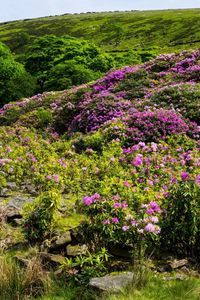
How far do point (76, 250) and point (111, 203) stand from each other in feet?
3.70

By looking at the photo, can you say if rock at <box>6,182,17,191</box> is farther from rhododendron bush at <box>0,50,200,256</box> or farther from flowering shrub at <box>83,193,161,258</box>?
flowering shrub at <box>83,193,161,258</box>

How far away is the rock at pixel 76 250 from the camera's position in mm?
7729

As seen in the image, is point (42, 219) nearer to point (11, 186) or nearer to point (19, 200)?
point (19, 200)

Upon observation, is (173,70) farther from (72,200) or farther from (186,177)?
(186,177)

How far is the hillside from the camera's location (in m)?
7.31

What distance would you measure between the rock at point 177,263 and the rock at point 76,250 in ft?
5.30

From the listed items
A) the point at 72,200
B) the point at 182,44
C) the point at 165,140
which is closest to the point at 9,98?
the point at 165,140

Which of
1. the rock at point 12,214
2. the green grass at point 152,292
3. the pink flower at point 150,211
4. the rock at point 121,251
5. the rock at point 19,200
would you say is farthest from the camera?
the rock at point 19,200

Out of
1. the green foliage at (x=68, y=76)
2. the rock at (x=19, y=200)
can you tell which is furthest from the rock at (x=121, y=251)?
the green foliage at (x=68, y=76)

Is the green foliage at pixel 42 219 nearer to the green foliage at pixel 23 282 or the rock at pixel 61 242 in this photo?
the rock at pixel 61 242

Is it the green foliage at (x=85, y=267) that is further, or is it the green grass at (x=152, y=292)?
the green foliage at (x=85, y=267)

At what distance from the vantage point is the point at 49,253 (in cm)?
805

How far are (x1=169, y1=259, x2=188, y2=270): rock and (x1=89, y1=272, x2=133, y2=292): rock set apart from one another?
899mm

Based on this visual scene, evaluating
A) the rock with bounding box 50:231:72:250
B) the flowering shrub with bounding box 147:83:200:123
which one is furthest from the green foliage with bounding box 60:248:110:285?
the flowering shrub with bounding box 147:83:200:123
